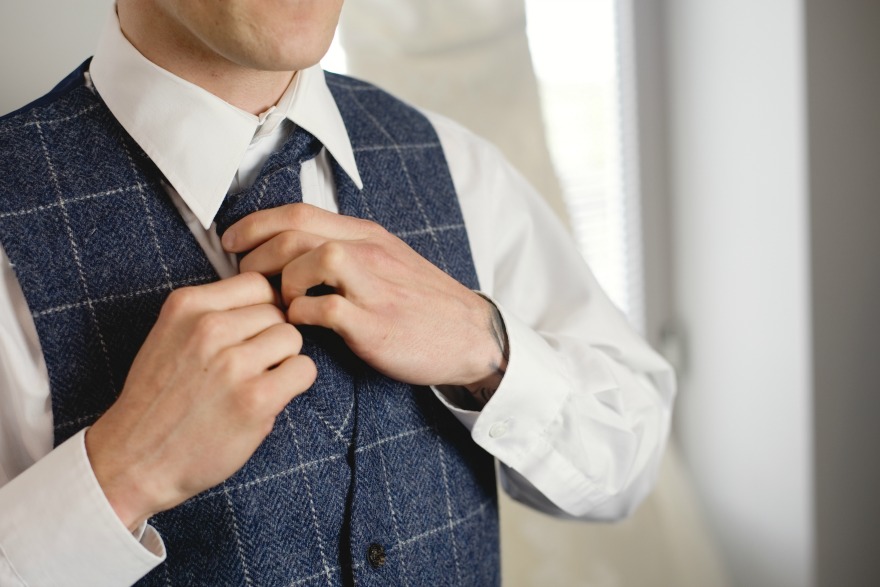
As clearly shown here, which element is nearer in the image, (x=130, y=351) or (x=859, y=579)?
(x=130, y=351)

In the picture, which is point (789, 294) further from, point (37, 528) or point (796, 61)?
point (37, 528)

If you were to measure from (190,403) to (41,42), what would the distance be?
549mm

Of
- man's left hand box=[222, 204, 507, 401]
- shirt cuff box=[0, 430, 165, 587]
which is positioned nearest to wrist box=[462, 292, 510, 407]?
man's left hand box=[222, 204, 507, 401]

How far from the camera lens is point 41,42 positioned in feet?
3.15

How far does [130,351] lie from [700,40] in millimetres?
1210

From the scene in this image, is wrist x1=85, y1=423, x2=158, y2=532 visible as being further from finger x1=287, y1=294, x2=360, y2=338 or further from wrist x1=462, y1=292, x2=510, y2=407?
wrist x1=462, y1=292, x2=510, y2=407

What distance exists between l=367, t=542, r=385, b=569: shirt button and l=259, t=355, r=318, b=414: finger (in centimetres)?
21

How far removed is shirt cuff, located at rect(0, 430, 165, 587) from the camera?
0.66 metres

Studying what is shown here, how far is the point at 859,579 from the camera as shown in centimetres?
155

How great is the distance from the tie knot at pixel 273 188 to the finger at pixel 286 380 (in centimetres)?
17

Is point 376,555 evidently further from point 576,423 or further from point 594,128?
point 594,128

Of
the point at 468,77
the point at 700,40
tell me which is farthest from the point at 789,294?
the point at 468,77

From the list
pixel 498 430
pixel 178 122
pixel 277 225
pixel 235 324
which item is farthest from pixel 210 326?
pixel 498 430

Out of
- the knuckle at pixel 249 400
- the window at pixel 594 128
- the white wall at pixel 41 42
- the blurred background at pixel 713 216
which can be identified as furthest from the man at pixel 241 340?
the window at pixel 594 128
